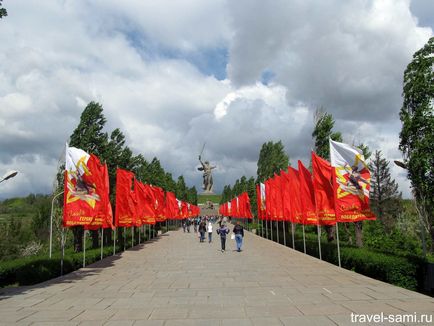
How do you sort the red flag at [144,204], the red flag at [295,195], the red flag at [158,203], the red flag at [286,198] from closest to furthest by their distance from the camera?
→ the red flag at [295,195] < the red flag at [286,198] < the red flag at [144,204] < the red flag at [158,203]

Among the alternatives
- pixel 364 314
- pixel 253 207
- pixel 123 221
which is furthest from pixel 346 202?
pixel 253 207

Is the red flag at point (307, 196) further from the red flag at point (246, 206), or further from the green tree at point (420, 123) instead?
the red flag at point (246, 206)

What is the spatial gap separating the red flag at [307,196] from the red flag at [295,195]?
1149 millimetres

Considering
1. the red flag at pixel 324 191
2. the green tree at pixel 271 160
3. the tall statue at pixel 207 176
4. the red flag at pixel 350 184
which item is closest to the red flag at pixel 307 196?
the red flag at pixel 324 191

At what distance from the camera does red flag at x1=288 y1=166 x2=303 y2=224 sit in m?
20.1

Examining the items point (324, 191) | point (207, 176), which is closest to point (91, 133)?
point (324, 191)

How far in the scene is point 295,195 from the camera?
20.7 metres

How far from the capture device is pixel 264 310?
7980mm

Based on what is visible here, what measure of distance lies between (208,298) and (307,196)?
33.8 ft

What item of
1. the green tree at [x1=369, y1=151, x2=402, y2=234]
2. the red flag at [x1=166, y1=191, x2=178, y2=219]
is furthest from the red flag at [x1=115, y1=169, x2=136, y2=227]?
the green tree at [x1=369, y1=151, x2=402, y2=234]

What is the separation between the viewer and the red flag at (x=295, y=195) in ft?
66.1

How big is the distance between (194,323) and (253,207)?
46317 millimetres

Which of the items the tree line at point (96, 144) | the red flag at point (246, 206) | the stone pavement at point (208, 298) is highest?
the tree line at point (96, 144)

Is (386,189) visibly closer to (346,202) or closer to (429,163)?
(346,202)
